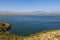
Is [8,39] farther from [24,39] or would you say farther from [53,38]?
[53,38]

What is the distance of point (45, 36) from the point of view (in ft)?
41.1

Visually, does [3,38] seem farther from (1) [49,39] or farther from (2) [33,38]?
(1) [49,39]

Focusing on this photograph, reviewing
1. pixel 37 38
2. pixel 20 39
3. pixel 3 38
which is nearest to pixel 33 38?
pixel 37 38

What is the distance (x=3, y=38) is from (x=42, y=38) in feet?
9.08

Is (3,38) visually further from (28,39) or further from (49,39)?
(49,39)

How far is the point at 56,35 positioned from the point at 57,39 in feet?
2.17

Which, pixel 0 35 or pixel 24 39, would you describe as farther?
pixel 24 39

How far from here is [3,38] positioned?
1176 cm

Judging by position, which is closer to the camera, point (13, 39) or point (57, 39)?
point (57, 39)

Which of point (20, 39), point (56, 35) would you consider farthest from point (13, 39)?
point (56, 35)

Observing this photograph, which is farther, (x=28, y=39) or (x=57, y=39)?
(x=28, y=39)

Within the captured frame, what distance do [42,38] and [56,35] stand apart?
40.4 inches

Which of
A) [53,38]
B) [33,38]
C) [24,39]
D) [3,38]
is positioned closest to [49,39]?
[53,38]

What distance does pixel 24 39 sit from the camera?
13133 millimetres
